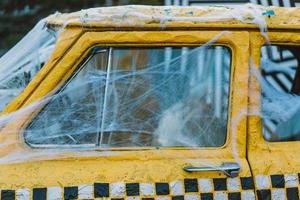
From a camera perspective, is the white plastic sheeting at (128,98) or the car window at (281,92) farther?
the car window at (281,92)

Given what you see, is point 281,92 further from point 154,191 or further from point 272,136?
point 154,191

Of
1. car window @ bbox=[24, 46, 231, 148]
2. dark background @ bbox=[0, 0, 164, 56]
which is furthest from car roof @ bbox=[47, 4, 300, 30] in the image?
dark background @ bbox=[0, 0, 164, 56]

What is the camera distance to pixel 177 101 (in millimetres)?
2895

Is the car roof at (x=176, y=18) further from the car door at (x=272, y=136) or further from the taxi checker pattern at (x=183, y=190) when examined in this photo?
the taxi checker pattern at (x=183, y=190)

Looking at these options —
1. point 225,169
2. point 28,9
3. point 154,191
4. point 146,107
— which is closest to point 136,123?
point 146,107

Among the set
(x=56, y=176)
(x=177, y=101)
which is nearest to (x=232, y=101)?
(x=177, y=101)

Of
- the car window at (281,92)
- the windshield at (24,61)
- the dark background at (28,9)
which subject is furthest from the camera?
the dark background at (28,9)

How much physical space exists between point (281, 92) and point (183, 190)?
846mm

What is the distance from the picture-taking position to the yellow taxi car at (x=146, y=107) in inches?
105

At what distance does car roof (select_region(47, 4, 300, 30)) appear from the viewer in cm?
277

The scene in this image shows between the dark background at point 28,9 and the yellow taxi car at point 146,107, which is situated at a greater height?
the dark background at point 28,9

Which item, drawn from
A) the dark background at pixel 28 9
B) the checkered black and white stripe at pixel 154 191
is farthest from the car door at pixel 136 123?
the dark background at pixel 28 9

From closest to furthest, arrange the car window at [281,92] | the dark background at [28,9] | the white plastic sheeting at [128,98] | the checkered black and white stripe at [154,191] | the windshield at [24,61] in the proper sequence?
the checkered black and white stripe at [154,191], the white plastic sheeting at [128,98], the windshield at [24,61], the car window at [281,92], the dark background at [28,9]

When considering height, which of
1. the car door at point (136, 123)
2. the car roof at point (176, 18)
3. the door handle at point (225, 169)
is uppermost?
the car roof at point (176, 18)
